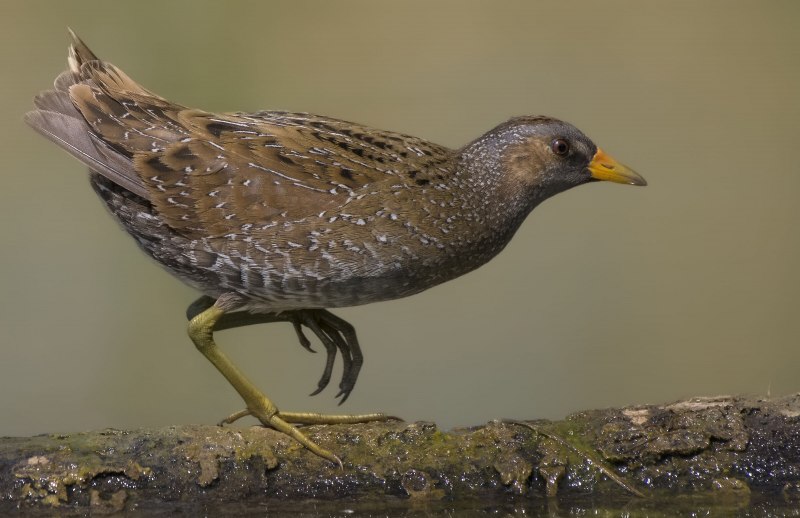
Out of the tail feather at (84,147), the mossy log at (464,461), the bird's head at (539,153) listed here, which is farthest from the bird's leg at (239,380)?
the bird's head at (539,153)

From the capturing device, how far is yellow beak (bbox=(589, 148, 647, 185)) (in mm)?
5715

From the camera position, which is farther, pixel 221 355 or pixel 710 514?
pixel 221 355

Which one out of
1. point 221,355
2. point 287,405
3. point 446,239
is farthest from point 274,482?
point 287,405

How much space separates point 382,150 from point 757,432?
2.01 meters

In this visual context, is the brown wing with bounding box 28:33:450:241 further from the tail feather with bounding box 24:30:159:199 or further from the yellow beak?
the yellow beak

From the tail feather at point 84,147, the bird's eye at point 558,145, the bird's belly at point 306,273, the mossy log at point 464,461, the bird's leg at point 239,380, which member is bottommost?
the mossy log at point 464,461

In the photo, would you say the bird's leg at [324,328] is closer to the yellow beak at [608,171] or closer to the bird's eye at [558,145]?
the bird's eye at [558,145]

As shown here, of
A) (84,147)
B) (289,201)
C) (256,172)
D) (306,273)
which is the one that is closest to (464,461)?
(306,273)

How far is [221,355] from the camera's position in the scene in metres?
5.38

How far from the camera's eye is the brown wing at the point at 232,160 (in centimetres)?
521

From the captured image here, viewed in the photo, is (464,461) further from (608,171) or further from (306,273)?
(608,171)

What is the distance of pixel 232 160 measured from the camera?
529 cm

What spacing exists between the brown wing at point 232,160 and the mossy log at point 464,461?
983 mm

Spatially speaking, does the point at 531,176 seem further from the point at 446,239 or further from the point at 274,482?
the point at 274,482
